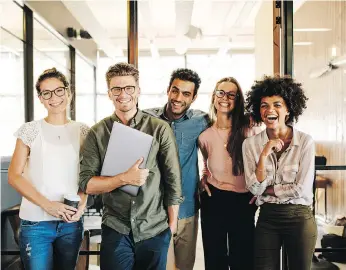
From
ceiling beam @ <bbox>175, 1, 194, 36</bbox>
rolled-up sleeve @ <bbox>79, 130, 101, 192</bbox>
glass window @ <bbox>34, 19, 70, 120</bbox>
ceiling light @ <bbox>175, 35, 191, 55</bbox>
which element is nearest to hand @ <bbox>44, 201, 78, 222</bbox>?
rolled-up sleeve @ <bbox>79, 130, 101, 192</bbox>

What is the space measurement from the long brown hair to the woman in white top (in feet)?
2.77

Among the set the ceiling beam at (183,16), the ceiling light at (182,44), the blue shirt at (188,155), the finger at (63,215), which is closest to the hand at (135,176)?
the finger at (63,215)

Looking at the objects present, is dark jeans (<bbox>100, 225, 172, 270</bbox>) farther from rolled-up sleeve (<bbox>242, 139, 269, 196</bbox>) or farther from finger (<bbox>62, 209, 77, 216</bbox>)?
rolled-up sleeve (<bbox>242, 139, 269, 196</bbox>)

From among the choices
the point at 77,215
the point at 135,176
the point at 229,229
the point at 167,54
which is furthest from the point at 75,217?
the point at 167,54

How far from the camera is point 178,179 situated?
2.00 m

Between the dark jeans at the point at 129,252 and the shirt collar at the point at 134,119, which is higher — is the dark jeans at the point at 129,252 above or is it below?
below

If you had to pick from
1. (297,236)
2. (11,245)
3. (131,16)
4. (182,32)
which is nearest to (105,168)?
(297,236)

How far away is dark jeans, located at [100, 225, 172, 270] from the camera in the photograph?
1906mm

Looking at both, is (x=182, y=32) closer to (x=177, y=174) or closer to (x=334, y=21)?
(x=334, y=21)

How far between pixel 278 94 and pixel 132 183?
3.14ft

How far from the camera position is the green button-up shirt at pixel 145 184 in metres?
1.91

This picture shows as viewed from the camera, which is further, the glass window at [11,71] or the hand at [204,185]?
the glass window at [11,71]

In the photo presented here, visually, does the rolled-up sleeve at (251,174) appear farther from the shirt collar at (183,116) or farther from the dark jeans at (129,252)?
the dark jeans at (129,252)

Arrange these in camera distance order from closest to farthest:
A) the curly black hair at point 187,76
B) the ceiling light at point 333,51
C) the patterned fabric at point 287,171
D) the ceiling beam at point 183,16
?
the patterned fabric at point 287,171 < the curly black hair at point 187,76 < the ceiling beam at point 183,16 < the ceiling light at point 333,51
